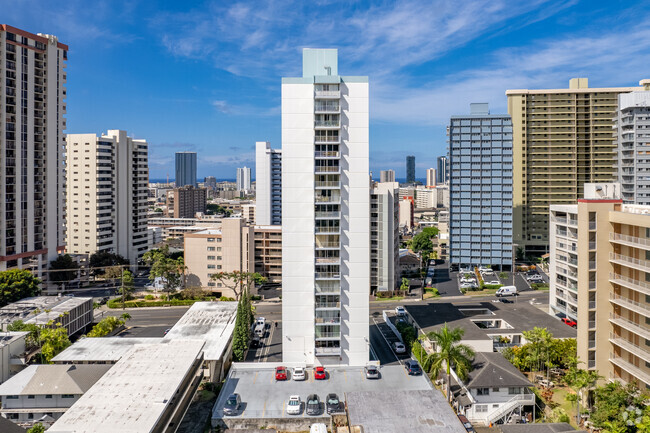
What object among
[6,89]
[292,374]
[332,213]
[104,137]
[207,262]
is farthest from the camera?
[104,137]

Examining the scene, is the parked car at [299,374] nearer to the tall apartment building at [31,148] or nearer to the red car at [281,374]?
the red car at [281,374]

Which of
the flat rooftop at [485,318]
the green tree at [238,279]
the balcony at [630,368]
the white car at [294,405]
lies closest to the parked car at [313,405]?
the white car at [294,405]

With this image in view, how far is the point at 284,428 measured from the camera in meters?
29.1

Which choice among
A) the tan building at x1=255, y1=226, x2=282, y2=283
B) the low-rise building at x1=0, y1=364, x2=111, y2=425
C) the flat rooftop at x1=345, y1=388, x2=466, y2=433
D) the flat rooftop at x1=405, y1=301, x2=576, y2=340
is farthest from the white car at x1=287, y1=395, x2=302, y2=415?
the tan building at x1=255, y1=226, x2=282, y2=283

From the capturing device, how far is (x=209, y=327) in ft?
151

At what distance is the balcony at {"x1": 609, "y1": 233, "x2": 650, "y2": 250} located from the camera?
29.1 metres

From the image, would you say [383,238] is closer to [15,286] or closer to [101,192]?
[15,286]

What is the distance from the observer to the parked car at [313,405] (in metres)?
30.0

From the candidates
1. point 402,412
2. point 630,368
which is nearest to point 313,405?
point 402,412

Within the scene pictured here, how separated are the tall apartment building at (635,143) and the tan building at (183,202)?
494 feet

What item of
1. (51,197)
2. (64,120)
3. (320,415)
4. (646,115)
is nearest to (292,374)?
(320,415)

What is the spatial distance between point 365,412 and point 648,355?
1751 cm

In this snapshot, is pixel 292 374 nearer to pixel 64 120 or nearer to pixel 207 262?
pixel 207 262

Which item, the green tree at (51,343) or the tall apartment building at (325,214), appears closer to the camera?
the tall apartment building at (325,214)
